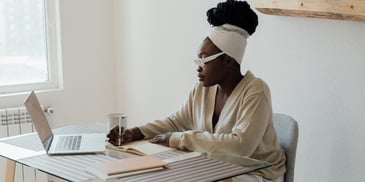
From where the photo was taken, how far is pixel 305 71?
2746mm

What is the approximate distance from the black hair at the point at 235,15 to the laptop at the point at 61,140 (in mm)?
638

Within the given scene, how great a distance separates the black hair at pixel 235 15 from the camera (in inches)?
88.0

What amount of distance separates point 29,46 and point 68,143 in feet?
5.60

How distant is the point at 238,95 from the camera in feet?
7.33

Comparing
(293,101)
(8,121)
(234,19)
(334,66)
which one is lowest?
(8,121)

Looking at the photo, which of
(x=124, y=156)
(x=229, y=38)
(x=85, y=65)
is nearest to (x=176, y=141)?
(x=124, y=156)

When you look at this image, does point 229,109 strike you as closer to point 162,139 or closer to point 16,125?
point 162,139

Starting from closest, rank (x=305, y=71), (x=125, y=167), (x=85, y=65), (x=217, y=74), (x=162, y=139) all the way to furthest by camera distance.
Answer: (x=125, y=167)
(x=162, y=139)
(x=217, y=74)
(x=305, y=71)
(x=85, y=65)

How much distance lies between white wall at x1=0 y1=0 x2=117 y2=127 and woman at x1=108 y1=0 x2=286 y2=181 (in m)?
1.53

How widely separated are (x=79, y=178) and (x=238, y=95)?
729 mm

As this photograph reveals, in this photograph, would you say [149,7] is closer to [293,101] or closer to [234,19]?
[293,101]

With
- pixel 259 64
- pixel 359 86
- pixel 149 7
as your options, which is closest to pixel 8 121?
pixel 149 7

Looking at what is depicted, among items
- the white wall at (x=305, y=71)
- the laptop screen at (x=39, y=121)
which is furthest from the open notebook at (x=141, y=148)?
the white wall at (x=305, y=71)

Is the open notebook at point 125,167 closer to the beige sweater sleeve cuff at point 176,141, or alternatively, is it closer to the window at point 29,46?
the beige sweater sleeve cuff at point 176,141
